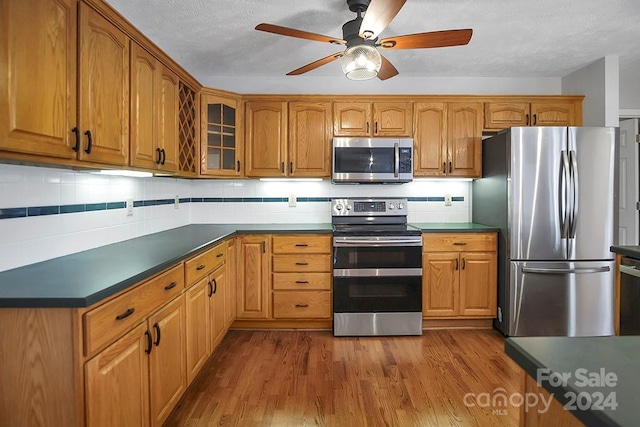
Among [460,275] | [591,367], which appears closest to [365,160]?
[460,275]

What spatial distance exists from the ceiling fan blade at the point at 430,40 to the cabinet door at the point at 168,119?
148cm

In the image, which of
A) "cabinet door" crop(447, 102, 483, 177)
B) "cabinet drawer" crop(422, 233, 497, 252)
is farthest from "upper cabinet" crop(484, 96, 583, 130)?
"cabinet drawer" crop(422, 233, 497, 252)

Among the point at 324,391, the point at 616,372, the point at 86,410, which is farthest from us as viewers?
the point at 324,391

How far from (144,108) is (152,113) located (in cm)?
11

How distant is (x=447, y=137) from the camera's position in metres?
3.49

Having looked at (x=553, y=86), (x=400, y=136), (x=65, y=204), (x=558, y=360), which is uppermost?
(x=553, y=86)

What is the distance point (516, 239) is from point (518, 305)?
1.79ft

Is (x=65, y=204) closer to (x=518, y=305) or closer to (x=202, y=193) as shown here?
(x=202, y=193)

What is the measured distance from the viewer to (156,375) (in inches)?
65.7

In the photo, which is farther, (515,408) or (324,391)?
(324,391)

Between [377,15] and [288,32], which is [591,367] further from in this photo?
[288,32]

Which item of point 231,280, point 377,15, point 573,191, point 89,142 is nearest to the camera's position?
point 89,142

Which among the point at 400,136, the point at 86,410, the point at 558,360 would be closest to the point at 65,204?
the point at 86,410

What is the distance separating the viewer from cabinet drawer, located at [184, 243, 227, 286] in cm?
209
